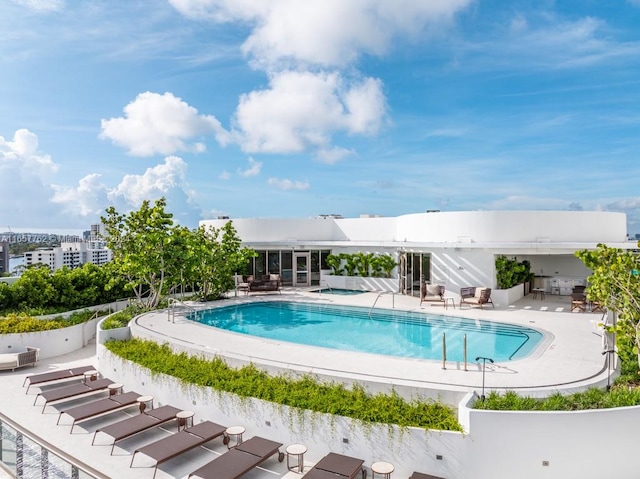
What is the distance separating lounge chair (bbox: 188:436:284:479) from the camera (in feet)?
22.7

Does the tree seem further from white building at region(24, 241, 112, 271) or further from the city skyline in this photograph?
white building at region(24, 241, 112, 271)

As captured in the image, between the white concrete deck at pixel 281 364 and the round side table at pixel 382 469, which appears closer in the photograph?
the round side table at pixel 382 469

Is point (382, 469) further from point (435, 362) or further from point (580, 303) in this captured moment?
point (580, 303)

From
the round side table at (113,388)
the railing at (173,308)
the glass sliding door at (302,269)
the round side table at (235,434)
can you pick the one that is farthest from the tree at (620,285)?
the glass sliding door at (302,269)

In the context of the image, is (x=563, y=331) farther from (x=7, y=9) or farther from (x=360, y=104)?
(x=7, y=9)

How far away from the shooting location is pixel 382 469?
693cm

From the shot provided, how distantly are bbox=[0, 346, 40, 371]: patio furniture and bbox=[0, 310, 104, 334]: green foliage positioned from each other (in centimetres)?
107

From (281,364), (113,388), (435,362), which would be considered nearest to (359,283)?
(435,362)

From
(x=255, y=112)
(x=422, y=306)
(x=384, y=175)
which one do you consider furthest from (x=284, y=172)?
(x=422, y=306)

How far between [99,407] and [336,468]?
609 cm

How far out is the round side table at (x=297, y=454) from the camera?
24.6 feet

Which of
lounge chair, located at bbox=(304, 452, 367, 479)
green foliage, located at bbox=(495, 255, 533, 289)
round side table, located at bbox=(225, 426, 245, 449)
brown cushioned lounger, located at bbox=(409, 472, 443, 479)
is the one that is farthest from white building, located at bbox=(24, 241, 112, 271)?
brown cushioned lounger, located at bbox=(409, 472, 443, 479)

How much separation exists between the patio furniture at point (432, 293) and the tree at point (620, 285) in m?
9.04

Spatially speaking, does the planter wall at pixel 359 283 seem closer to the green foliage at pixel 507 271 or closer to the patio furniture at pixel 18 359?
the green foliage at pixel 507 271
